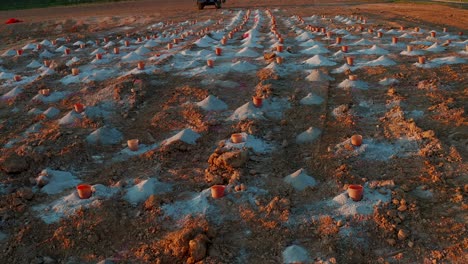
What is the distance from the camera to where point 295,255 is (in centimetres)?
321

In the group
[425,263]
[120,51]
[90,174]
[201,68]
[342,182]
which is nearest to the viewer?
[425,263]

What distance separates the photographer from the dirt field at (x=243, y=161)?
3416mm

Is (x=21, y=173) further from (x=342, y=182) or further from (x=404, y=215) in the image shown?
(x=404, y=215)

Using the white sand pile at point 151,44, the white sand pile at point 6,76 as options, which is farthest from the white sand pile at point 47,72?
the white sand pile at point 151,44

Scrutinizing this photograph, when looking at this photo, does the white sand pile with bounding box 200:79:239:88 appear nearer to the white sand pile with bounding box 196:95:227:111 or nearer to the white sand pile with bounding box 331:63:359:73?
the white sand pile with bounding box 196:95:227:111

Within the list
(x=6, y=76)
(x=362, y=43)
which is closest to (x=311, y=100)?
(x=362, y=43)

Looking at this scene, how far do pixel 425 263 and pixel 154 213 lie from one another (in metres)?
2.26

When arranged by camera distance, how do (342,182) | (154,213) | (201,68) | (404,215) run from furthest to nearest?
(201,68) → (342,182) → (154,213) → (404,215)

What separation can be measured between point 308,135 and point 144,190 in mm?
2106

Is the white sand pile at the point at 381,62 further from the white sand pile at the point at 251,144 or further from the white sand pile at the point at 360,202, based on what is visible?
the white sand pile at the point at 360,202

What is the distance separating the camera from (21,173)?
4.78 metres

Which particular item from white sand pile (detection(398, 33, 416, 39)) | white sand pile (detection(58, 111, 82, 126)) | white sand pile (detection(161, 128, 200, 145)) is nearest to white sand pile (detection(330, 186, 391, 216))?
white sand pile (detection(161, 128, 200, 145))

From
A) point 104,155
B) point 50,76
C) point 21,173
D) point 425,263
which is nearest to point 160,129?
point 104,155

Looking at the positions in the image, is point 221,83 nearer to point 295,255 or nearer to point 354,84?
point 354,84
